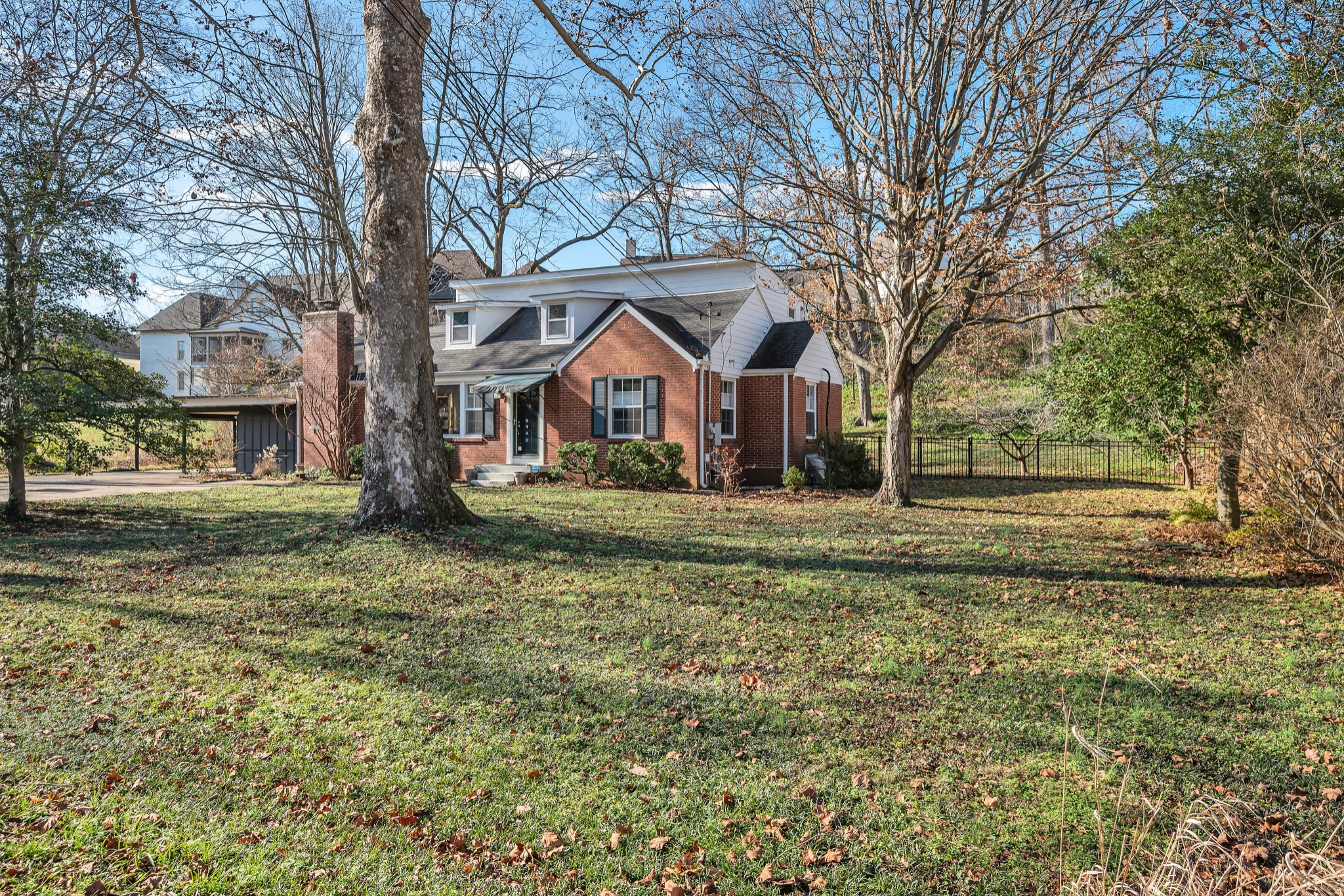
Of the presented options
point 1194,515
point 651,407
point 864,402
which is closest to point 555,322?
point 651,407

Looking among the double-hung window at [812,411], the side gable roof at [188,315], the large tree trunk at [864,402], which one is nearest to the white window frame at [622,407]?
the double-hung window at [812,411]

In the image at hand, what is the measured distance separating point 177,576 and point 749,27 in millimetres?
12273

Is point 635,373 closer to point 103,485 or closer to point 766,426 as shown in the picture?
point 766,426

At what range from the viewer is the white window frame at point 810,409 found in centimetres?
2211

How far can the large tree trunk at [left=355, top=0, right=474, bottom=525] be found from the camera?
33.5 feet

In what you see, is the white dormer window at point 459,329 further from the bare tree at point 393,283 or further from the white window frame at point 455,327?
the bare tree at point 393,283

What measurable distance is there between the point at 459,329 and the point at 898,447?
14782mm

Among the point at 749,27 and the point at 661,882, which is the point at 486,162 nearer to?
the point at 749,27

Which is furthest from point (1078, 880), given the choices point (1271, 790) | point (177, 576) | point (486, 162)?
point (486, 162)

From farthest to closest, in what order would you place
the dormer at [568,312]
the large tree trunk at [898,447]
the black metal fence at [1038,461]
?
the dormer at [568,312], the black metal fence at [1038,461], the large tree trunk at [898,447]

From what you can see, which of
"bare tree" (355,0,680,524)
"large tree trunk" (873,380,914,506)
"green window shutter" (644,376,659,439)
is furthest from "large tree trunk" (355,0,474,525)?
"green window shutter" (644,376,659,439)

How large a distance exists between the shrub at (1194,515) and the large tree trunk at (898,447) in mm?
4565

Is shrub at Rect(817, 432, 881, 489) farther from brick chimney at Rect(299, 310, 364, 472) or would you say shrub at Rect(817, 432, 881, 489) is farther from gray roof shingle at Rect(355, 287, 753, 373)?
brick chimney at Rect(299, 310, 364, 472)

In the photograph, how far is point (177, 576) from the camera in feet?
28.4
